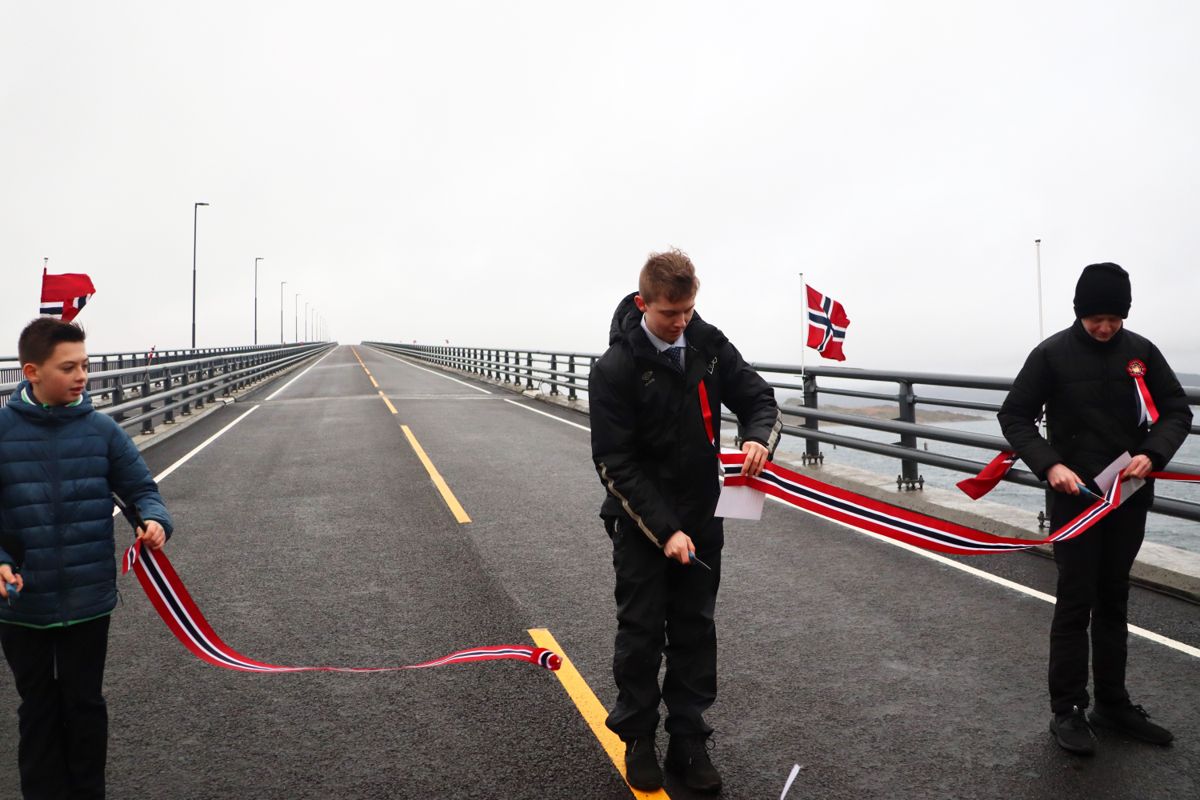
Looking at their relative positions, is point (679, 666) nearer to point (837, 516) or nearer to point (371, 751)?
point (837, 516)

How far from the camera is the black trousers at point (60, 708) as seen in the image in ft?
10.1

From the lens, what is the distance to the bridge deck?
139 inches

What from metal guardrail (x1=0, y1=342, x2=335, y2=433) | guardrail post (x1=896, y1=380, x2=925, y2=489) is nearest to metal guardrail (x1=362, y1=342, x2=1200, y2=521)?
guardrail post (x1=896, y1=380, x2=925, y2=489)

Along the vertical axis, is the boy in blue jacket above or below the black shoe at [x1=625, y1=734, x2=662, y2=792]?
above

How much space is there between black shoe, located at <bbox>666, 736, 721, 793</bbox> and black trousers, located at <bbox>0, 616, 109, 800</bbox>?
211 centimetres

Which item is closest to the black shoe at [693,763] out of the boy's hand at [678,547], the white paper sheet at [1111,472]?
the boy's hand at [678,547]

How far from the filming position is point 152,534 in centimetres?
314

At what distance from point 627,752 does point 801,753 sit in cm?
75

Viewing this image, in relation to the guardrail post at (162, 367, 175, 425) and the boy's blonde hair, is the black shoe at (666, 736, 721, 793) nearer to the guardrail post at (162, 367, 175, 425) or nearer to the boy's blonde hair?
the boy's blonde hair

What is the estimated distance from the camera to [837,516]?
3.99 metres

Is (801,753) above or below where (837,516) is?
below

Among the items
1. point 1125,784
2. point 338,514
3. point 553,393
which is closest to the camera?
point 1125,784

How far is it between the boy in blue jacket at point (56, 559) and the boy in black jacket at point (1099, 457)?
369cm

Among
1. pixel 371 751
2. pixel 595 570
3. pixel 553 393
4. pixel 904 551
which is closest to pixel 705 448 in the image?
pixel 371 751
